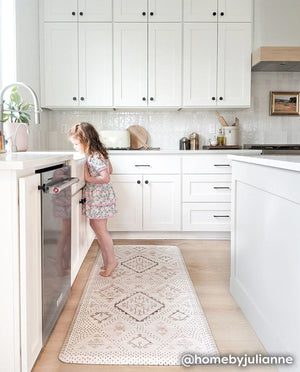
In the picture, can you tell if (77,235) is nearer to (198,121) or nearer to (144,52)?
(144,52)

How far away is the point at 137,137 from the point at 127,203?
0.84 meters

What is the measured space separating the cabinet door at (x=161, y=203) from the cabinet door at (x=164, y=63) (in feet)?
2.57

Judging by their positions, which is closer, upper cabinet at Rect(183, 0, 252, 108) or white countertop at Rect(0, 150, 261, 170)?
white countertop at Rect(0, 150, 261, 170)

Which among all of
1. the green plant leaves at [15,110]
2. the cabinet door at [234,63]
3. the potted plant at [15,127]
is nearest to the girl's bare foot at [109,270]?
the potted plant at [15,127]

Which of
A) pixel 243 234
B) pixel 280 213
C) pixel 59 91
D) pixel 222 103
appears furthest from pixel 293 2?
pixel 280 213

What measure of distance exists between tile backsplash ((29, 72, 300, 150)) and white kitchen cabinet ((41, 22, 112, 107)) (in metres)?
0.34

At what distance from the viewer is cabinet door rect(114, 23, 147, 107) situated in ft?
11.9

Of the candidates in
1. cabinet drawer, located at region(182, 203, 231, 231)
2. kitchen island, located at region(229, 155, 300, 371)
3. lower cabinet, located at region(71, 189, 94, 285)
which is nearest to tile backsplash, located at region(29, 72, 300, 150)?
cabinet drawer, located at region(182, 203, 231, 231)

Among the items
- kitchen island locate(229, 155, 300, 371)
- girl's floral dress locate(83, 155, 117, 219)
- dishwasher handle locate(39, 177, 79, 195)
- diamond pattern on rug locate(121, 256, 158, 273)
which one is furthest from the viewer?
diamond pattern on rug locate(121, 256, 158, 273)

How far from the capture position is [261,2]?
3.73 meters

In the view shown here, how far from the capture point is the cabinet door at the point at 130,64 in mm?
3621

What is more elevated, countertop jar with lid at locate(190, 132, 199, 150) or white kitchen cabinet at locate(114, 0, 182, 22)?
white kitchen cabinet at locate(114, 0, 182, 22)

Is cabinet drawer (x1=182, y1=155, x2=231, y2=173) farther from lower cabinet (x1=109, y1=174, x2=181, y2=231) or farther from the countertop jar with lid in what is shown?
the countertop jar with lid

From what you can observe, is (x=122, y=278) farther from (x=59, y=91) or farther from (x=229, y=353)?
(x=59, y=91)
